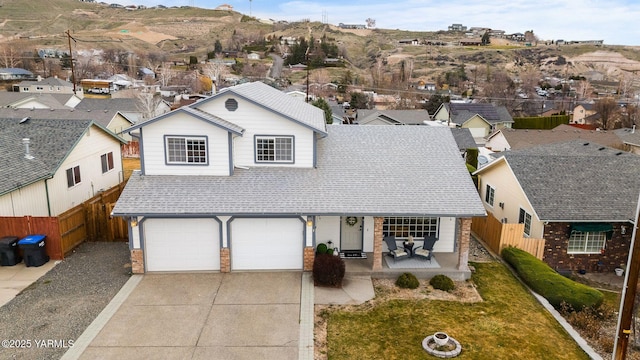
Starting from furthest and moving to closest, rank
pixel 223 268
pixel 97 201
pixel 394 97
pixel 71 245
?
pixel 394 97 → pixel 97 201 → pixel 71 245 → pixel 223 268

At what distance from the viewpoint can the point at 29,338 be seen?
12.4 meters

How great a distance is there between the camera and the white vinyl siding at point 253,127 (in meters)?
17.5

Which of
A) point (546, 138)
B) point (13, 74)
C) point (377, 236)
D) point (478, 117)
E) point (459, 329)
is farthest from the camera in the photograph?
point (13, 74)

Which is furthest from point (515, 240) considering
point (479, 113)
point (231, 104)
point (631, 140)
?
point (479, 113)

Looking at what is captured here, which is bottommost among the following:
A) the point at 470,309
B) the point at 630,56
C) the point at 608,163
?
the point at 470,309

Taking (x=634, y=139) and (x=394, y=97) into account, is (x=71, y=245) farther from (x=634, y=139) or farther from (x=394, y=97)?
(x=394, y=97)

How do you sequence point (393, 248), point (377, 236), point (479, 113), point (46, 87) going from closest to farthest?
1. point (377, 236)
2. point (393, 248)
3. point (479, 113)
4. point (46, 87)

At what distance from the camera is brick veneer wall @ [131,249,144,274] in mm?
16297

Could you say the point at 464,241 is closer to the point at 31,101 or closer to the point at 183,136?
the point at 183,136

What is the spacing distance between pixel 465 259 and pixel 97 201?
17172 millimetres

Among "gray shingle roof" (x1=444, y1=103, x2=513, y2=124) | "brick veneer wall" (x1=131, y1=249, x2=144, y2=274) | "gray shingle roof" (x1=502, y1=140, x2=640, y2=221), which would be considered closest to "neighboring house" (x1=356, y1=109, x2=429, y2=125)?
"gray shingle roof" (x1=444, y1=103, x2=513, y2=124)

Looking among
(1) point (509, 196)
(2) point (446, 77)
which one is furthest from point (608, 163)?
(2) point (446, 77)

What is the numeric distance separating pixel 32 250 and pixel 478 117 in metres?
60.3

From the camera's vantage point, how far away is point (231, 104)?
17484mm
